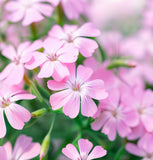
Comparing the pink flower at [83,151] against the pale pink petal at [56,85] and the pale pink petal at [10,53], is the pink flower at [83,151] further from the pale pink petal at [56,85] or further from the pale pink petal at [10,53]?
the pale pink petal at [10,53]

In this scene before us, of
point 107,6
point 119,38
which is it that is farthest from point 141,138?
point 107,6

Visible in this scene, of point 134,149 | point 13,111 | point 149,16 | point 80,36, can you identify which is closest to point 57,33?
point 80,36

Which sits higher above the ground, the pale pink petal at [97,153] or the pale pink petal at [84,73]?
the pale pink petal at [84,73]

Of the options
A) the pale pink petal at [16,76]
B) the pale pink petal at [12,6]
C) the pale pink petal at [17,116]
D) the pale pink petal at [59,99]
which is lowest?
the pale pink petal at [17,116]

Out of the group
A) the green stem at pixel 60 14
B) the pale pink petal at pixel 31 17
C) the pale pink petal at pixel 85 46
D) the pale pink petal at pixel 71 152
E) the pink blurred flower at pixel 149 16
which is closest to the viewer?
the pale pink petal at pixel 71 152

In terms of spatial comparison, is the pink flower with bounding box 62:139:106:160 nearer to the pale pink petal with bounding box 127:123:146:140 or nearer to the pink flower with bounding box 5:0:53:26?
the pale pink petal with bounding box 127:123:146:140

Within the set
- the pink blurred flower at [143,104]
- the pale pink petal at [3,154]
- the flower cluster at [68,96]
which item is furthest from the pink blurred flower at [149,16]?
the pale pink petal at [3,154]

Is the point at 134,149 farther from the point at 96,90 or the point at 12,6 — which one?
the point at 12,6
